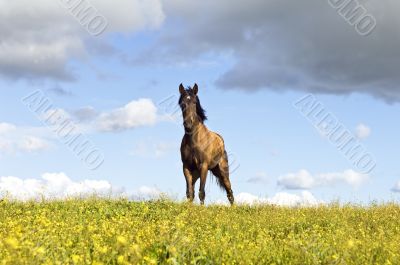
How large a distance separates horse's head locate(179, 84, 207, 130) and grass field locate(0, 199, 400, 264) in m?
3.20

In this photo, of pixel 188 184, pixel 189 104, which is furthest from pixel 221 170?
pixel 189 104

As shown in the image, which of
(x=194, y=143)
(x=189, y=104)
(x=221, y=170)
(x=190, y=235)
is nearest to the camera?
(x=190, y=235)

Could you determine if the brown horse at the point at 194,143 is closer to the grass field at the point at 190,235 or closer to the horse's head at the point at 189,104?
the horse's head at the point at 189,104

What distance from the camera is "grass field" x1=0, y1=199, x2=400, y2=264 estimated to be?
285 inches

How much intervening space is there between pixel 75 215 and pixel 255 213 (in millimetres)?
5059

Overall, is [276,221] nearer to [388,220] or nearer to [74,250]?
[388,220]

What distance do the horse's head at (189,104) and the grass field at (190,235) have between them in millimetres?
3203

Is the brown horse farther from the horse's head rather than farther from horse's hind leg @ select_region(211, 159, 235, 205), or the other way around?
horse's hind leg @ select_region(211, 159, 235, 205)

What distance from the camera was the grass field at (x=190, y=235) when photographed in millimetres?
7234

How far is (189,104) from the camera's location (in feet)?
58.7

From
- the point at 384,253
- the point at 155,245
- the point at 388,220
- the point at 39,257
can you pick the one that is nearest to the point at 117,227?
the point at 155,245

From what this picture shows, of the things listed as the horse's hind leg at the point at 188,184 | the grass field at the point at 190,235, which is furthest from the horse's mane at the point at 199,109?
the grass field at the point at 190,235

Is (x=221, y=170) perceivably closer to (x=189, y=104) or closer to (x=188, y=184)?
(x=188, y=184)

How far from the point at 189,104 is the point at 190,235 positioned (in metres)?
8.87
